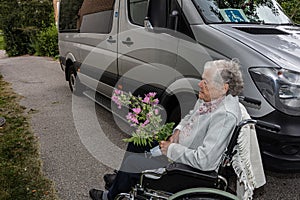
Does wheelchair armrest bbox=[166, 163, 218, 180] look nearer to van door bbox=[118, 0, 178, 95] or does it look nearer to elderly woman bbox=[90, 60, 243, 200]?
elderly woman bbox=[90, 60, 243, 200]

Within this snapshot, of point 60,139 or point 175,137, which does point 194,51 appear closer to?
point 175,137

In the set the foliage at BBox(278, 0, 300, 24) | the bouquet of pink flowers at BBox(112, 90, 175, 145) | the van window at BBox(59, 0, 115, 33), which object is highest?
the foliage at BBox(278, 0, 300, 24)

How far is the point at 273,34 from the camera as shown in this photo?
2.87 meters

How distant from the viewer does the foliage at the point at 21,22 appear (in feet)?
50.1

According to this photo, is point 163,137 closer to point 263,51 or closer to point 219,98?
point 219,98

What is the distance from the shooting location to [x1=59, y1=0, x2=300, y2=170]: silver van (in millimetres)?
2330

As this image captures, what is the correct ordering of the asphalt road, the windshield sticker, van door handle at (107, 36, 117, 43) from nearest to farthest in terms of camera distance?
the asphalt road
the windshield sticker
van door handle at (107, 36, 117, 43)

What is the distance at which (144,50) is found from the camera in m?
3.61

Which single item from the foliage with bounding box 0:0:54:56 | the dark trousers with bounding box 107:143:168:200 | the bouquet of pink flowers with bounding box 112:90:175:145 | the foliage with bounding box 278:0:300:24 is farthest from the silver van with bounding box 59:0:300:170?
the foliage with bounding box 0:0:54:56

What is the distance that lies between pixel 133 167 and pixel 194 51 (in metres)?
1.26

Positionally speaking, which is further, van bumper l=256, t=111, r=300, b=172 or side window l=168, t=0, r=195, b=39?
side window l=168, t=0, r=195, b=39

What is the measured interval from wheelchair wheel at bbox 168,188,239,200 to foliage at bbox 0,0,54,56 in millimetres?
14934

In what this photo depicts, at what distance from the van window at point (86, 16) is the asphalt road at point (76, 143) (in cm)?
139

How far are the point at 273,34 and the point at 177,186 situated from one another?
5.73 ft
